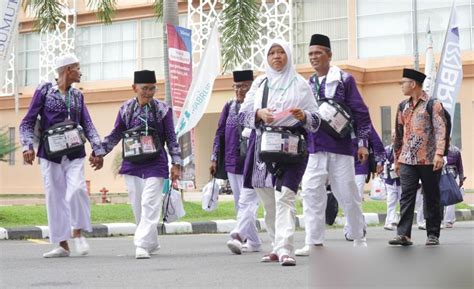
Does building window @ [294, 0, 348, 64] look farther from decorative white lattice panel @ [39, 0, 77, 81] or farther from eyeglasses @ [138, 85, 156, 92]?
eyeglasses @ [138, 85, 156, 92]

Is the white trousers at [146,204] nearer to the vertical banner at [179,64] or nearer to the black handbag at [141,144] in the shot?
the black handbag at [141,144]

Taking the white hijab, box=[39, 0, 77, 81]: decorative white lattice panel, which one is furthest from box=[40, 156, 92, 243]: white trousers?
box=[39, 0, 77, 81]: decorative white lattice panel

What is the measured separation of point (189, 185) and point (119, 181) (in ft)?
69.8

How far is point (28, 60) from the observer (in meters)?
42.6

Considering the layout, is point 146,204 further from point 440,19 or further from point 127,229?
point 440,19

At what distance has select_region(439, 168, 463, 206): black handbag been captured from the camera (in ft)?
41.2

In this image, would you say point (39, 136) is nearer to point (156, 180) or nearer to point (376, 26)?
point (156, 180)

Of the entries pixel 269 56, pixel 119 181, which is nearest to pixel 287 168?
pixel 269 56

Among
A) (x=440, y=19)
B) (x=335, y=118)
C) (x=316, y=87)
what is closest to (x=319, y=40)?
(x=316, y=87)

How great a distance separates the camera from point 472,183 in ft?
108

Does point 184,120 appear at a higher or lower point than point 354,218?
higher

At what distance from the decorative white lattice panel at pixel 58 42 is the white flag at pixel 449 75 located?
25397 mm

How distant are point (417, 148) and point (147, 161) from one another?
9.09ft

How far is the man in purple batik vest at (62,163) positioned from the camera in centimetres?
920
